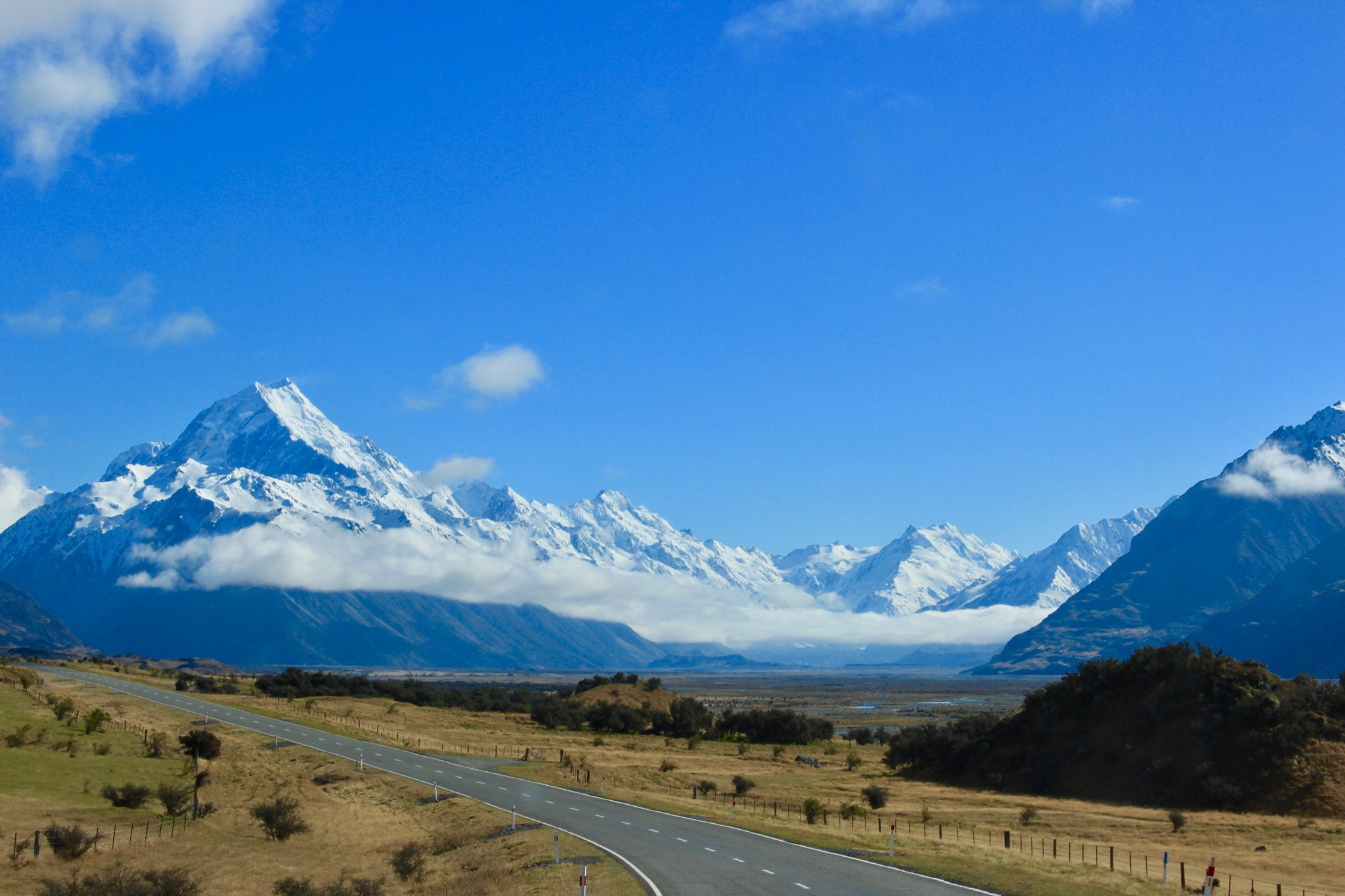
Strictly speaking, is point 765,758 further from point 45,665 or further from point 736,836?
point 45,665

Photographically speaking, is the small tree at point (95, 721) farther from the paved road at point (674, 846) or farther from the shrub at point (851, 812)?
the shrub at point (851, 812)

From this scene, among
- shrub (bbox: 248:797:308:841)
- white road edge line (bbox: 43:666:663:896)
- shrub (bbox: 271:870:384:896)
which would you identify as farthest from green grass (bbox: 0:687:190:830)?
shrub (bbox: 271:870:384:896)

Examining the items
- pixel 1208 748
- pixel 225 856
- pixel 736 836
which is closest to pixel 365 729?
pixel 225 856

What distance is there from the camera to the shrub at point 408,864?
34.4 m

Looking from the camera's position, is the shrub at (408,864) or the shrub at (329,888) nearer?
the shrub at (329,888)

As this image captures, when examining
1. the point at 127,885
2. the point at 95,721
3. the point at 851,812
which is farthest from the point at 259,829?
the point at 851,812

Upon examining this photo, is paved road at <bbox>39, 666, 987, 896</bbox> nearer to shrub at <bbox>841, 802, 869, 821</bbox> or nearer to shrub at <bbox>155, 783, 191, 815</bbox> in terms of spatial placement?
shrub at <bbox>841, 802, 869, 821</bbox>

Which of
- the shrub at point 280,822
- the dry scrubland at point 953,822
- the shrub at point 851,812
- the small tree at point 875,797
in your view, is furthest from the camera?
the small tree at point 875,797

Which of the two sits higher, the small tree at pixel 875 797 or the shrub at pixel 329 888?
the small tree at pixel 875 797

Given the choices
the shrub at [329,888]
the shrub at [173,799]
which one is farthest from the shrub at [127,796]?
the shrub at [329,888]

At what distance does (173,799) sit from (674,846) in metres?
26.5

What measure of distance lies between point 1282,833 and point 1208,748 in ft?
38.2

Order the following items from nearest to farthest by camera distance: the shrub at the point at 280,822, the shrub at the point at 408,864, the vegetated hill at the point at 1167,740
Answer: the shrub at the point at 408,864 < the shrub at the point at 280,822 < the vegetated hill at the point at 1167,740

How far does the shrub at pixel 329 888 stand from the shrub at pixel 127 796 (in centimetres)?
1766
